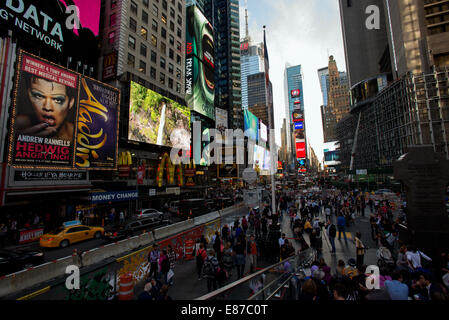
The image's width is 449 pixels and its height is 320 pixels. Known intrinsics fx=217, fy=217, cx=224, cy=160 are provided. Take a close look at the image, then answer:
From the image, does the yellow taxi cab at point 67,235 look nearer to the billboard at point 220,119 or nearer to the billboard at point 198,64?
the billboard at point 198,64

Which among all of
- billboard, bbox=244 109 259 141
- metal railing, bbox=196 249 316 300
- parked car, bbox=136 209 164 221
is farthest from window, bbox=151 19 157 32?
metal railing, bbox=196 249 316 300

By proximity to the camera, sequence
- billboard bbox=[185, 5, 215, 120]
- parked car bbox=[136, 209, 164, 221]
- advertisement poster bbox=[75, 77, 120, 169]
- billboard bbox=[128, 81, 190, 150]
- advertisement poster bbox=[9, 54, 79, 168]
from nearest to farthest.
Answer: advertisement poster bbox=[9, 54, 79, 168]
parked car bbox=[136, 209, 164, 221]
advertisement poster bbox=[75, 77, 120, 169]
billboard bbox=[128, 81, 190, 150]
billboard bbox=[185, 5, 215, 120]

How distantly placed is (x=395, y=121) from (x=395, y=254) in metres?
56.1

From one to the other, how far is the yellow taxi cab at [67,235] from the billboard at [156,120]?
15219 millimetres

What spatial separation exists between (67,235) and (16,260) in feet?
18.5

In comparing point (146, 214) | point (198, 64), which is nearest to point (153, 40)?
point (198, 64)

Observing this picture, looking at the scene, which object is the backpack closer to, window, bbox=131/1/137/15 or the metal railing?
the metal railing

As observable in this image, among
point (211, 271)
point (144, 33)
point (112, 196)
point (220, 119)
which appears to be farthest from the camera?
point (220, 119)

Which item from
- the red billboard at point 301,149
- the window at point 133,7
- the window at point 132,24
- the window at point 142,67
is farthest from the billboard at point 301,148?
the window at point 133,7

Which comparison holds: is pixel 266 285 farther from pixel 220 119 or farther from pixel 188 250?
pixel 220 119

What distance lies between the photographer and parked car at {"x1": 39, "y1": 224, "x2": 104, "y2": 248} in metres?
15.1

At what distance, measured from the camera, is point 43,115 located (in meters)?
20.3

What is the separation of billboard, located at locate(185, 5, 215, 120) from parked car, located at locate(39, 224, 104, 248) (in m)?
39.1
